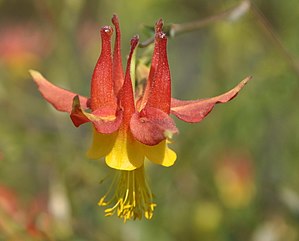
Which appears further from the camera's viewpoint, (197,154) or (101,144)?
(197,154)

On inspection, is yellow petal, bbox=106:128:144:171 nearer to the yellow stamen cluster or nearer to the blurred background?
the yellow stamen cluster

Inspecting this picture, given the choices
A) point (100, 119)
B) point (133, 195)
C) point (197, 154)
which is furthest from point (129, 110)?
point (197, 154)

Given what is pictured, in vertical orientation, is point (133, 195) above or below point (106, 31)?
below

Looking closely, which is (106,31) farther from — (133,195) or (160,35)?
(133,195)

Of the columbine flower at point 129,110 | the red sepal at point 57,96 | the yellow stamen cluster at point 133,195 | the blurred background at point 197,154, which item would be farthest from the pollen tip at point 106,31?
the blurred background at point 197,154

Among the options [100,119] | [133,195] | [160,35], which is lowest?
[133,195]

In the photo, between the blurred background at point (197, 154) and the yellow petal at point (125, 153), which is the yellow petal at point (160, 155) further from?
the blurred background at point (197, 154)

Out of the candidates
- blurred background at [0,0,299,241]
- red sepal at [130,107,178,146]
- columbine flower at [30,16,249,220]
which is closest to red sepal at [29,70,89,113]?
columbine flower at [30,16,249,220]

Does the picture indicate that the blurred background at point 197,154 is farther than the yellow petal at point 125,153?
Yes
